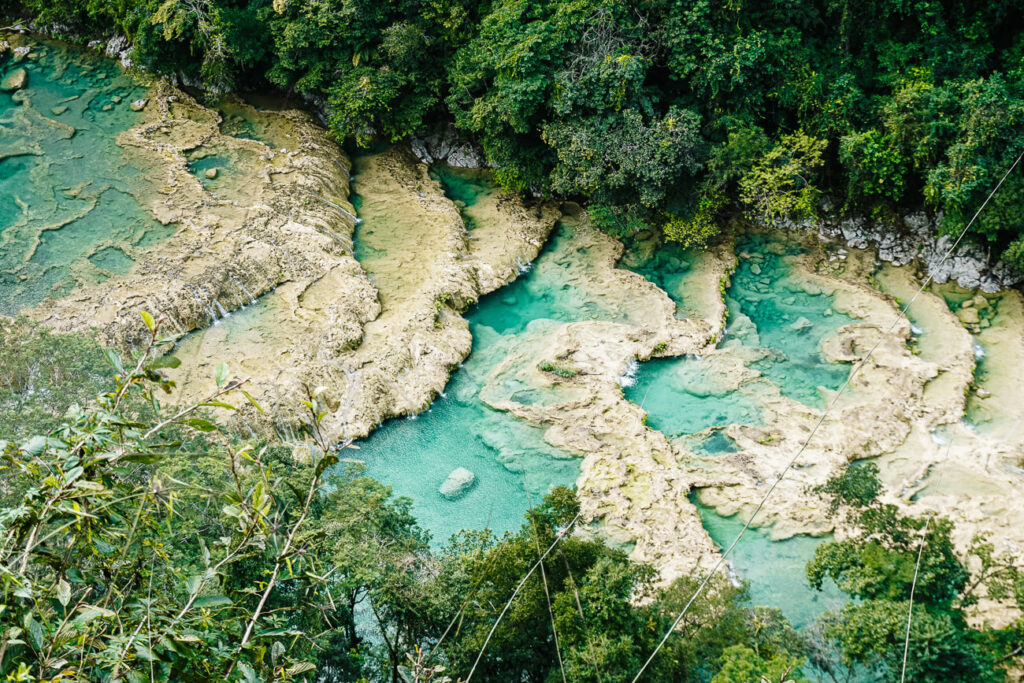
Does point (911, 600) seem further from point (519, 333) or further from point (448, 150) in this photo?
point (448, 150)

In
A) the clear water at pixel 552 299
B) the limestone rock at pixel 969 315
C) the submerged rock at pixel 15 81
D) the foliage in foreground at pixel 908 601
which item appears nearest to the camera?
the foliage in foreground at pixel 908 601

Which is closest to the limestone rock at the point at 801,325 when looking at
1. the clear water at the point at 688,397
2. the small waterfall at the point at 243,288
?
the clear water at the point at 688,397

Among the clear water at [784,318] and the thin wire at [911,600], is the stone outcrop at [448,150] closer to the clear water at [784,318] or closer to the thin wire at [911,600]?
the clear water at [784,318]

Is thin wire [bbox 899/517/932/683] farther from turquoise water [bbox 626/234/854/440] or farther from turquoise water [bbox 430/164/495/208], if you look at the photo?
turquoise water [bbox 430/164/495/208]

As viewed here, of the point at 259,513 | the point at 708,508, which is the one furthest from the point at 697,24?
the point at 259,513

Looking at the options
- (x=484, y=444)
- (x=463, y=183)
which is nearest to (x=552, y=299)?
(x=484, y=444)
